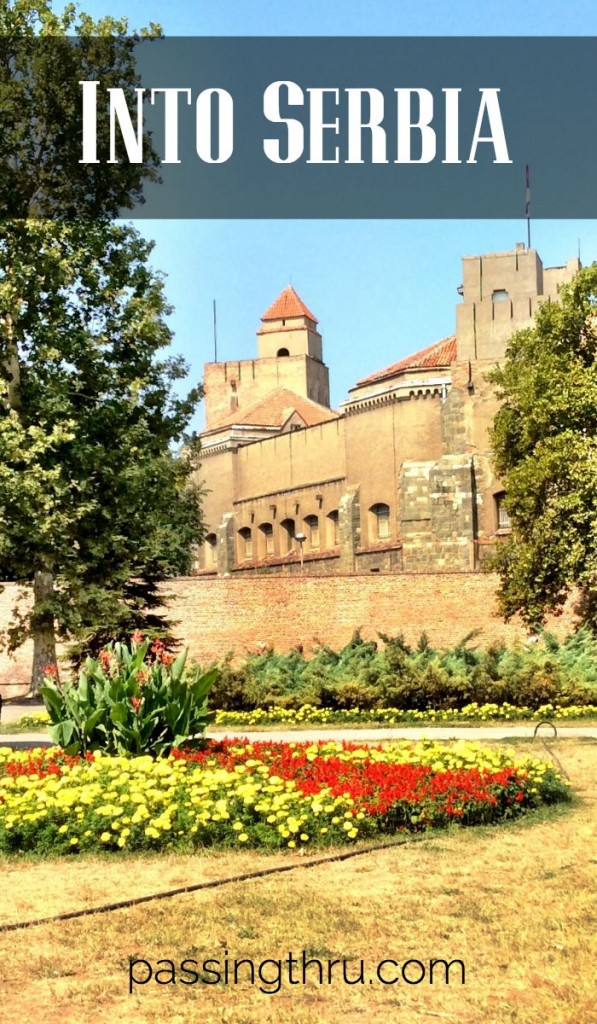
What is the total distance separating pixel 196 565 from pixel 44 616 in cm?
4121

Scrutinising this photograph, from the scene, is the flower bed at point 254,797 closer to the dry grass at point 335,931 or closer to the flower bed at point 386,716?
the dry grass at point 335,931

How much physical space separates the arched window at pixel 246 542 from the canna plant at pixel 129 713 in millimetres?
51211

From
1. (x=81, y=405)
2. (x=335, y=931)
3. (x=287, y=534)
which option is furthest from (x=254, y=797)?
(x=287, y=534)

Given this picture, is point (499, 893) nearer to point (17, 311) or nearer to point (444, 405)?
point (17, 311)

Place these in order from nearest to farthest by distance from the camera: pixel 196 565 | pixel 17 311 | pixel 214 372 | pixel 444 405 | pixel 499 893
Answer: pixel 499 893 < pixel 17 311 < pixel 444 405 < pixel 196 565 < pixel 214 372

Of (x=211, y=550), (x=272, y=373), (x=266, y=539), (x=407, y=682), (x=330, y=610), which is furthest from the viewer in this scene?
(x=272, y=373)

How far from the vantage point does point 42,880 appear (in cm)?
809

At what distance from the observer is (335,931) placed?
21.9ft

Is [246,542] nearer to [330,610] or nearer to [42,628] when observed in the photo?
[330,610]

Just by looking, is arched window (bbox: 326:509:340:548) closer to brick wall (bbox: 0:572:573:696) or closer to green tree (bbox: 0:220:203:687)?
brick wall (bbox: 0:572:573:696)

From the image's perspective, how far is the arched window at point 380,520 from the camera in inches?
2072

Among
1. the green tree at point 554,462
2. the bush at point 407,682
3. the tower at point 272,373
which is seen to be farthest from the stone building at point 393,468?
the bush at point 407,682

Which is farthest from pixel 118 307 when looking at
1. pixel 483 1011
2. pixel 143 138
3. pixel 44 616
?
pixel 483 1011

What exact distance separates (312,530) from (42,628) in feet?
110
